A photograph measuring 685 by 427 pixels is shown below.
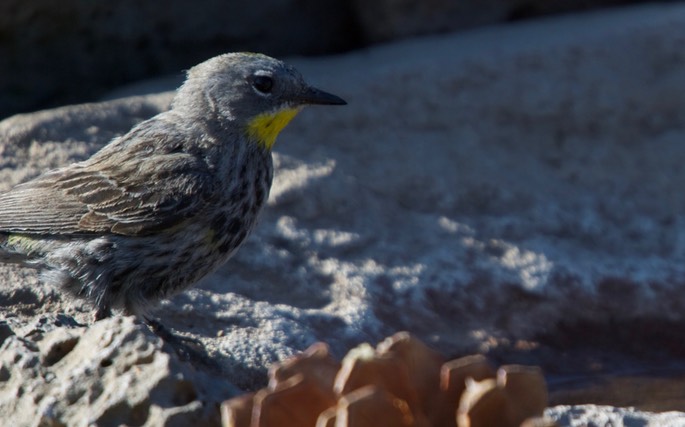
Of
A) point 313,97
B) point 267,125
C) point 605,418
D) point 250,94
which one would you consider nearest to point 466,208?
point 313,97

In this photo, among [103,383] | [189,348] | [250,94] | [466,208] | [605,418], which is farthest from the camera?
[466,208]

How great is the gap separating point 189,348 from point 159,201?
2.64 ft

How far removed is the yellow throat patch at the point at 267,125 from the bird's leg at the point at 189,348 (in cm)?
109

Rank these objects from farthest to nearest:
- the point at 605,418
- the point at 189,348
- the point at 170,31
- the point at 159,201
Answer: the point at 170,31, the point at 159,201, the point at 189,348, the point at 605,418

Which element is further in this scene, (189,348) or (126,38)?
(126,38)

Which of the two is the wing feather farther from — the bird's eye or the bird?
the bird's eye

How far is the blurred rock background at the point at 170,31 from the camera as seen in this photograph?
775 centimetres

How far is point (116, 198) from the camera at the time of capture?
5203 millimetres

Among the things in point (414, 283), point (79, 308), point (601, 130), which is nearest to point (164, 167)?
point (79, 308)

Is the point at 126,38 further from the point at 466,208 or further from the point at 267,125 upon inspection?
the point at 466,208

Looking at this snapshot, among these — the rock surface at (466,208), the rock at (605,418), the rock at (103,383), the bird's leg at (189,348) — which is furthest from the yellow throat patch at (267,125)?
the rock at (605,418)

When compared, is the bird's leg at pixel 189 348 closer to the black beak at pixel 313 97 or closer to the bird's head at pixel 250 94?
the bird's head at pixel 250 94

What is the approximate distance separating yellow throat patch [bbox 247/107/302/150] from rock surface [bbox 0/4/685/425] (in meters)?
0.49

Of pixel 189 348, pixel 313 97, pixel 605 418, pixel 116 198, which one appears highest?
pixel 313 97
